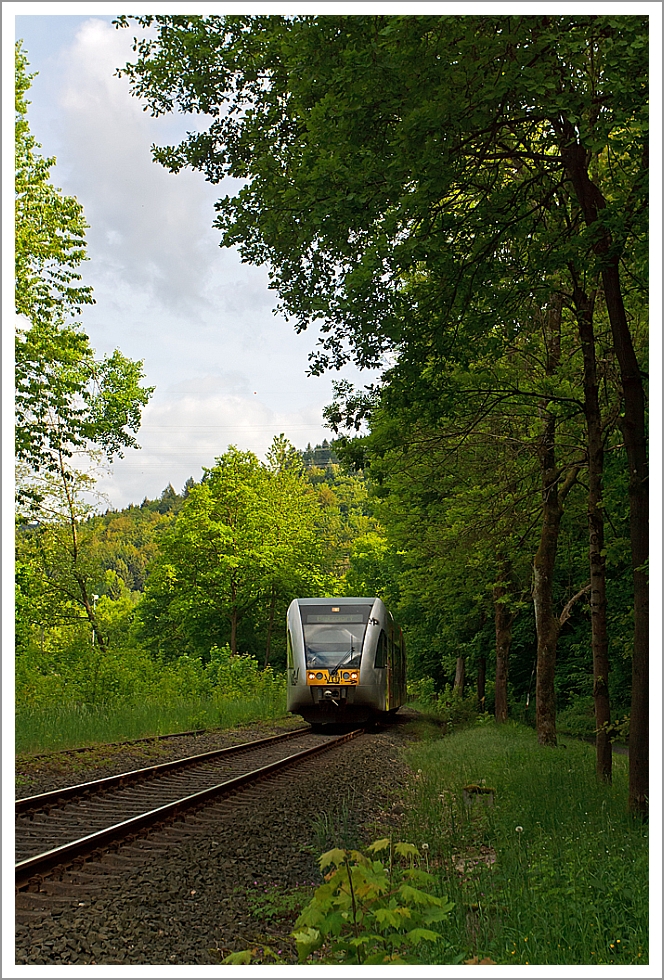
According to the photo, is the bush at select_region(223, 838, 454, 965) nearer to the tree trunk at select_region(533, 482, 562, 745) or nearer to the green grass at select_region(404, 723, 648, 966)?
the green grass at select_region(404, 723, 648, 966)

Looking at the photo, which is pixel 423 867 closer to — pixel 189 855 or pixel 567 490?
pixel 189 855

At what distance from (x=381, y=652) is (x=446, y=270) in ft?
43.3

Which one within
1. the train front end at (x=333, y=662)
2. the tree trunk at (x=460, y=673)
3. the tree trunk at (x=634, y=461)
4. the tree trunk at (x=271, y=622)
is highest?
the tree trunk at (x=634, y=461)

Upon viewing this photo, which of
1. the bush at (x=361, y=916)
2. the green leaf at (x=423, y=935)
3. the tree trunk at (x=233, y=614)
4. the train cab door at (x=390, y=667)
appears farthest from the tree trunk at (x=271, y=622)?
the green leaf at (x=423, y=935)

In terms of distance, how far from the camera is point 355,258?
317 inches

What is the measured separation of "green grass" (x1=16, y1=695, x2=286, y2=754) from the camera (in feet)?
44.9

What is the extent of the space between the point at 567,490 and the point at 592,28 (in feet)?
33.4

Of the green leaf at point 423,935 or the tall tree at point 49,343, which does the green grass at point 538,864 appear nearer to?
the green leaf at point 423,935

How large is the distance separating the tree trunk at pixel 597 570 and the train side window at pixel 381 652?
9511 mm

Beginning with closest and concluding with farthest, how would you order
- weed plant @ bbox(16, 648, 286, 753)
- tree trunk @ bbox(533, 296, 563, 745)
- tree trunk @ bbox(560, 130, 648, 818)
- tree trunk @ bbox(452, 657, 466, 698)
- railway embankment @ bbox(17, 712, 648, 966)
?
railway embankment @ bbox(17, 712, 648, 966) < tree trunk @ bbox(560, 130, 648, 818) < weed plant @ bbox(16, 648, 286, 753) < tree trunk @ bbox(533, 296, 563, 745) < tree trunk @ bbox(452, 657, 466, 698)

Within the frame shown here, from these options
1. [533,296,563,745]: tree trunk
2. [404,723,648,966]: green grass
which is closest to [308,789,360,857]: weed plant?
[404,723,648,966]: green grass

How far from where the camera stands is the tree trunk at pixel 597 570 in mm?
9797

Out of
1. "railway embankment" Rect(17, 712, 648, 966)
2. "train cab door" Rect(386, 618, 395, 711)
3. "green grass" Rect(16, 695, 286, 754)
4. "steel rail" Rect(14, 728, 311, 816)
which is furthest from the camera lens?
"train cab door" Rect(386, 618, 395, 711)

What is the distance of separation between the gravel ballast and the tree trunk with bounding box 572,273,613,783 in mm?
2555
